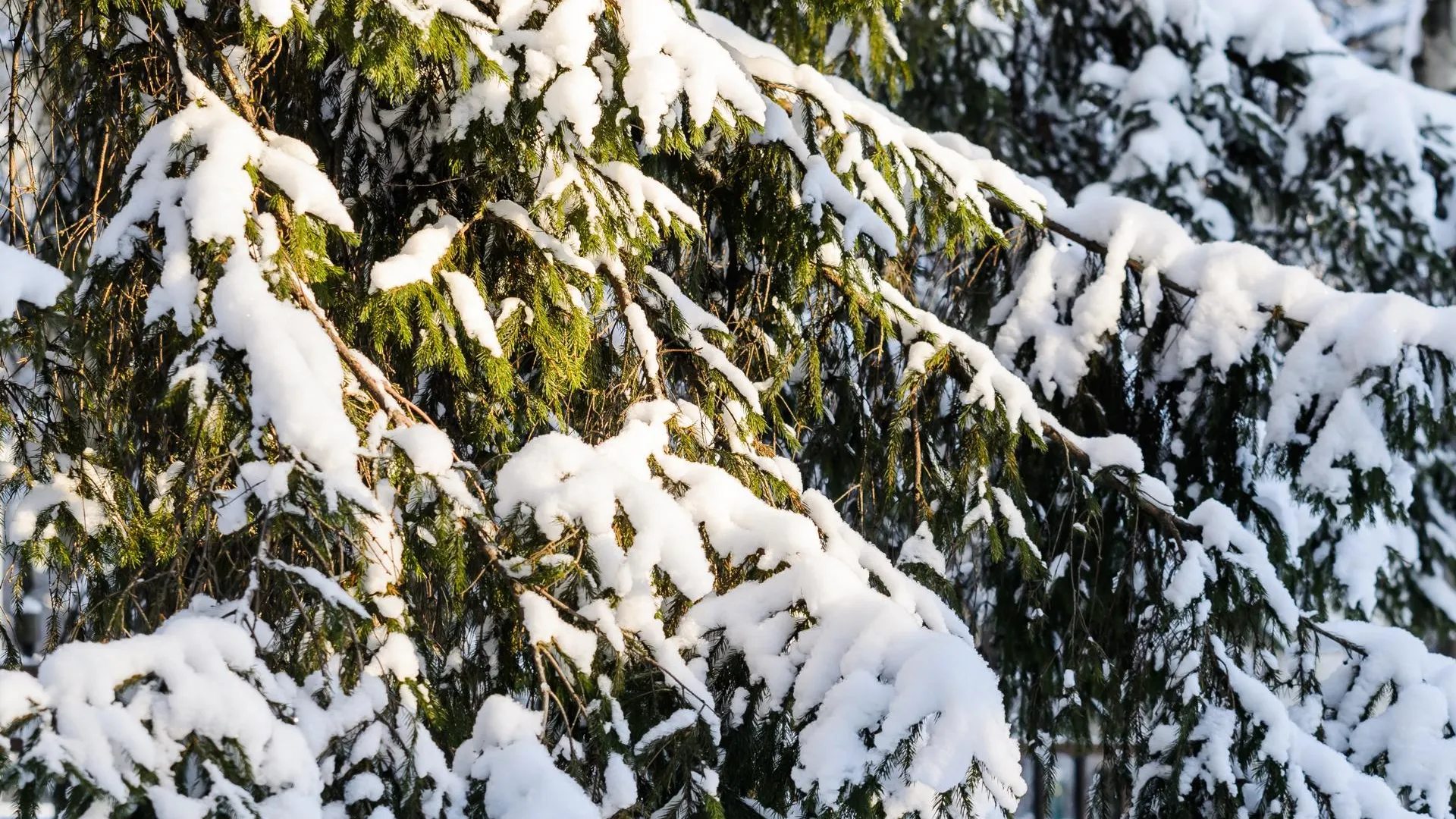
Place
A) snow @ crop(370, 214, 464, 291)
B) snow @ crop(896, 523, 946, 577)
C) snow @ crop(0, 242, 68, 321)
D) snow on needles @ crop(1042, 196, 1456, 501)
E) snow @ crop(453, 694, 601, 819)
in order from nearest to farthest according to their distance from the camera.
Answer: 1. snow @ crop(453, 694, 601, 819)
2. snow @ crop(0, 242, 68, 321)
3. snow @ crop(370, 214, 464, 291)
4. snow @ crop(896, 523, 946, 577)
5. snow on needles @ crop(1042, 196, 1456, 501)

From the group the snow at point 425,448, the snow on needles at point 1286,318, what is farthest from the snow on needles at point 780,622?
the snow on needles at point 1286,318

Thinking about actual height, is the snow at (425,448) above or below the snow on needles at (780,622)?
above

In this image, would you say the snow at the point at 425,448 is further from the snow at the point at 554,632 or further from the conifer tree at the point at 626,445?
the snow at the point at 554,632

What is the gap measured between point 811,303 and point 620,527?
1029 millimetres

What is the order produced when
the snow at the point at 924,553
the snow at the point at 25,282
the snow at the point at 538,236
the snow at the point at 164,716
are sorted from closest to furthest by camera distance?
the snow at the point at 164,716 → the snow at the point at 25,282 → the snow at the point at 538,236 → the snow at the point at 924,553

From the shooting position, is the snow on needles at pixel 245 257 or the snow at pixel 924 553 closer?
the snow on needles at pixel 245 257

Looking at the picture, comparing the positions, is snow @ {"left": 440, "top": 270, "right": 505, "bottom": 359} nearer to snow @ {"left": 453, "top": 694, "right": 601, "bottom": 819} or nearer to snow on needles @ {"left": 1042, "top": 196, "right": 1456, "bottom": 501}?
snow @ {"left": 453, "top": 694, "right": 601, "bottom": 819}

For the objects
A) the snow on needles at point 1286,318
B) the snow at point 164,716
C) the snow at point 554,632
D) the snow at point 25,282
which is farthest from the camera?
the snow on needles at point 1286,318

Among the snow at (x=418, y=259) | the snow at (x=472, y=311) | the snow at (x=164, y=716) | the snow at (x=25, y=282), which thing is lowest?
the snow at (x=164, y=716)

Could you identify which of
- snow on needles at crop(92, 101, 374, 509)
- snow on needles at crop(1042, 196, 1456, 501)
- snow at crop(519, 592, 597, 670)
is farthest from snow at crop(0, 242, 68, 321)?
snow on needles at crop(1042, 196, 1456, 501)

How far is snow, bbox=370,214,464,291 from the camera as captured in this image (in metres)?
2.08

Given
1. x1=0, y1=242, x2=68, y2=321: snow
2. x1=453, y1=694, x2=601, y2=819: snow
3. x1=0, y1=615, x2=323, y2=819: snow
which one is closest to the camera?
x1=0, y1=615, x2=323, y2=819: snow

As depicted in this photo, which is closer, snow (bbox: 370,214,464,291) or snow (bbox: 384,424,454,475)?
snow (bbox: 384,424,454,475)

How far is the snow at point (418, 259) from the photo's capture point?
Answer: 2.08m
